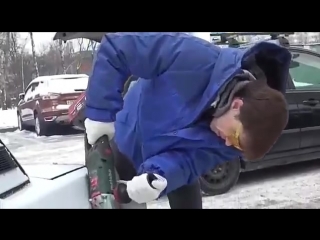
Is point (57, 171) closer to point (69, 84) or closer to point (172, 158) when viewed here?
point (172, 158)

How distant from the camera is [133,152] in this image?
4.34 ft

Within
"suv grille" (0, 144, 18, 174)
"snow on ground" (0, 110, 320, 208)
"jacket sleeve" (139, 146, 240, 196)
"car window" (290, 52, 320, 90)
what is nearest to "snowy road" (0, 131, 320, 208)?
"snow on ground" (0, 110, 320, 208)

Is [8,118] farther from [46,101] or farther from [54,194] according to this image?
[54,194]

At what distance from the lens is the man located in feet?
3.43

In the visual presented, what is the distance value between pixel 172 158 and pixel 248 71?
0.30 m

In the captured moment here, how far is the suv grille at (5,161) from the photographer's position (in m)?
1.12

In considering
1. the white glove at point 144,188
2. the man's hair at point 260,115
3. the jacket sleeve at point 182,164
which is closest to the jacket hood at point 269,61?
the man's hair at point 260,115

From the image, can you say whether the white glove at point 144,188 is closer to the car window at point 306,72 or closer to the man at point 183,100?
the man at point 183,100

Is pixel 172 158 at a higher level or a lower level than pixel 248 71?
lower

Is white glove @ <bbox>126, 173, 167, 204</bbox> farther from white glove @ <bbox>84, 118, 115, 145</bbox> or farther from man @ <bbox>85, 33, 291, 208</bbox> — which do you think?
white glove @ <bbox>84, 118, 115, 145</bbox>

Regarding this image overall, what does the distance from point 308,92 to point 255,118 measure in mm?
2354

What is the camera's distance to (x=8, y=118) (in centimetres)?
521

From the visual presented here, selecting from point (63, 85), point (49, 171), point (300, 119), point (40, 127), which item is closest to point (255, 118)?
point (49, 171)
